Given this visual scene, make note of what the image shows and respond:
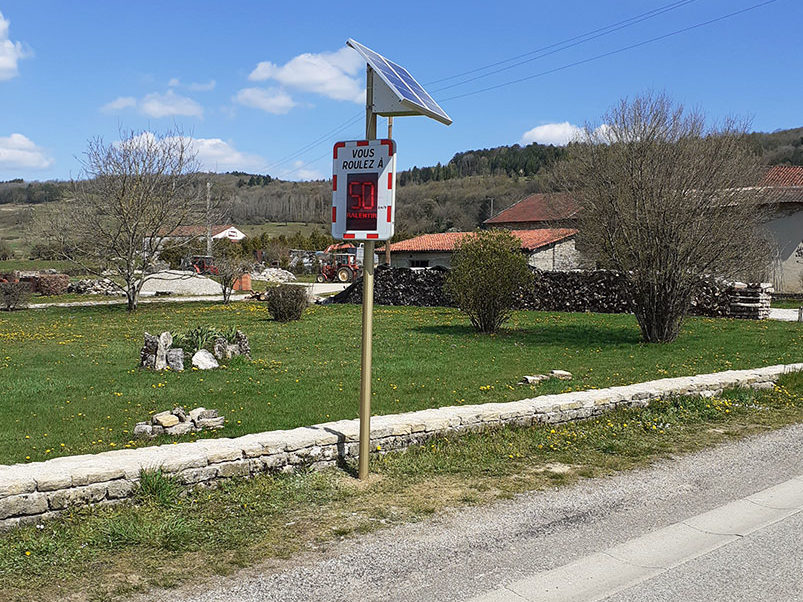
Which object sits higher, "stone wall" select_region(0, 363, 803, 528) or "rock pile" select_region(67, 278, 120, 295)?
"stone wall" select_region(0, 363, 803, 528)

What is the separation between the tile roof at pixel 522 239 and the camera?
3491 centimetres

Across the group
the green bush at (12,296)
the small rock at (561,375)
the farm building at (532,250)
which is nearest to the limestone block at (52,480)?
the small rock at (561,375)

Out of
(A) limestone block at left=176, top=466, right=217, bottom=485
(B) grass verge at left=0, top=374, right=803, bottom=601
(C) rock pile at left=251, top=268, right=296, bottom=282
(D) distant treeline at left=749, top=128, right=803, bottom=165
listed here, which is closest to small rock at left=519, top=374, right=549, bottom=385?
(B) grass verge at left=0, top=374, right=803, bottom=601

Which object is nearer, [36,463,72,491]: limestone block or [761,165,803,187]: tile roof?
[36,463,72,491]: limestone block

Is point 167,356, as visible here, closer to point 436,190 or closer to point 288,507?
point 288,507

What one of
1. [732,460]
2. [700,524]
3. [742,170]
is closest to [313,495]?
[700,524]

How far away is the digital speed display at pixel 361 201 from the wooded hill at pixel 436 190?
66.9 metres

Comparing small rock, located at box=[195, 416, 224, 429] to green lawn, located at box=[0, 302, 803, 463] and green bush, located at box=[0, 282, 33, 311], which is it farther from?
green bush, located at box=[0, 282, 33, 311]

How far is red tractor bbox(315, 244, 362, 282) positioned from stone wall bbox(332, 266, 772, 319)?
15.6 meters

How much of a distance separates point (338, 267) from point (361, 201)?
43128 millimetres

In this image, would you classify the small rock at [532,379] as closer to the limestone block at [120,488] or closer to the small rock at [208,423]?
the small rock at [208,423]

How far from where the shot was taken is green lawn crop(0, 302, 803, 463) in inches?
314

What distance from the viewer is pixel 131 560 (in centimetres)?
402

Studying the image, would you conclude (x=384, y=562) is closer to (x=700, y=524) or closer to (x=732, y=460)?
(x=700, y=524)
